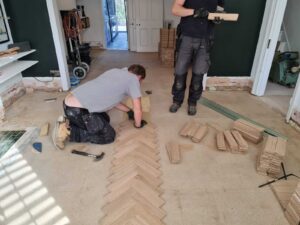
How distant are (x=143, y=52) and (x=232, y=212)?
5.41 metres

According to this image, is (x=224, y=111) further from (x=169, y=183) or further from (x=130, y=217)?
(x=130, y=217)

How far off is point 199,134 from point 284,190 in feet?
Result: 3.19

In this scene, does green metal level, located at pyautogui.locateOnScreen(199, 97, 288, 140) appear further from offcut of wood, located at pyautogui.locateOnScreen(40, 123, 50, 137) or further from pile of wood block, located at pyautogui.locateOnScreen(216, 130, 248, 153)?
offcut of wood, located at pyautogui.locateOnScreen(40, 123, 50, 137)

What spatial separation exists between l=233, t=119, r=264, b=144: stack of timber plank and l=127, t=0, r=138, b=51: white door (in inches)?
186

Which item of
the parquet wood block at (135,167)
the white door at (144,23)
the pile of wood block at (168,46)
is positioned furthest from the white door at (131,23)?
the parquet wood block at (135,167)

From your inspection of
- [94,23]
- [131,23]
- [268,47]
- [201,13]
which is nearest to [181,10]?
[201,13]

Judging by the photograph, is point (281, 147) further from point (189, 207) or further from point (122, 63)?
point (122, 63)

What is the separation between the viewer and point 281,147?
2035 millimetres

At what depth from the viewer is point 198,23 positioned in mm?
2545

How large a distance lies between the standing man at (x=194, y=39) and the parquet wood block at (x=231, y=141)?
2.14 feet

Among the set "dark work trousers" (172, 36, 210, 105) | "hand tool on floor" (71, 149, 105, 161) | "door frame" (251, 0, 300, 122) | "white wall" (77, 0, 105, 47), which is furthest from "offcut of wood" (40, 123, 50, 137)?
"white wall" (77, 0, 105, 47)

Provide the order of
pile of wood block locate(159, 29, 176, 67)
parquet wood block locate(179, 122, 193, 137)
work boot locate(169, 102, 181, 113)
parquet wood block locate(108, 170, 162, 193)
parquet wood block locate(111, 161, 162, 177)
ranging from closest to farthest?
1. parquet wood block locate(108, 170, 162, 193)
2. parquet wood block locate(111, 161, 162, 177)
3. parquet wood block locate(179, 122, 193, 137)
4. work boot locate(169, 102, 181, 113)
5. pile of wood block locate(159, 29, 176, 67)

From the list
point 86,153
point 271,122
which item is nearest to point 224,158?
point 271,122

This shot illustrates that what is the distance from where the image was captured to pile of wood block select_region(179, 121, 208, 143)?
99.1 inches
